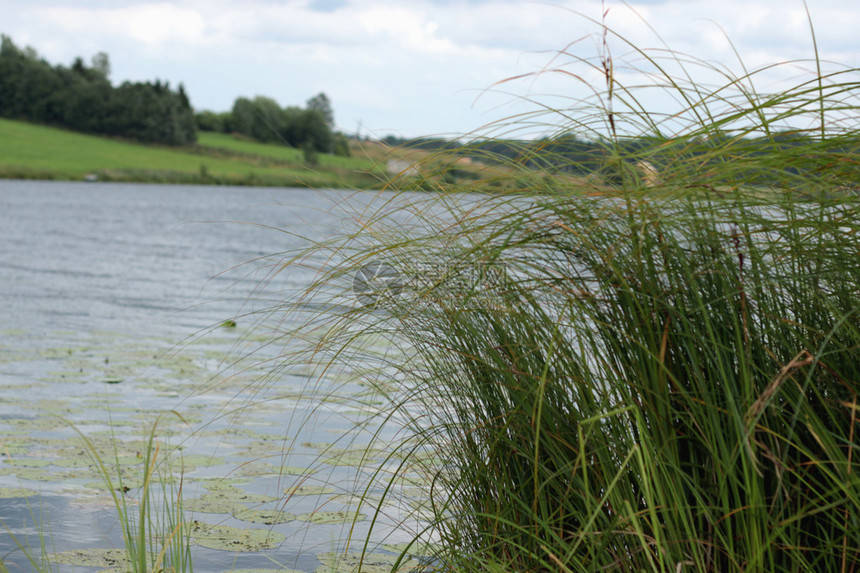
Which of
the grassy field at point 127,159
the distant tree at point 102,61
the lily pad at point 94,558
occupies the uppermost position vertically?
the distant tree at point 102,61

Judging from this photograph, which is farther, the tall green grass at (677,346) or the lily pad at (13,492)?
the lily pad at (13,492)

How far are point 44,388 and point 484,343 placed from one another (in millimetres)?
5526

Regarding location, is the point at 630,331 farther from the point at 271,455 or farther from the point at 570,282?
the point at 271,455

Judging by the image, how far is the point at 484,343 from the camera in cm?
232

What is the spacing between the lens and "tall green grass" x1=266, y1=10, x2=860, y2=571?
75.0 inches

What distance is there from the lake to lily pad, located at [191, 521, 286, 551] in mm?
12

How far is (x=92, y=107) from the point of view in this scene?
7512 cm

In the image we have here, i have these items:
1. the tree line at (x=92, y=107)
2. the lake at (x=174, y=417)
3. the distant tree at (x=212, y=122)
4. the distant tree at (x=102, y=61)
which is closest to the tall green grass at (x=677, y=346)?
the lake at (x=174, y=417)

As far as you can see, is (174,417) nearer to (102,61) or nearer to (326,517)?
(326,517)

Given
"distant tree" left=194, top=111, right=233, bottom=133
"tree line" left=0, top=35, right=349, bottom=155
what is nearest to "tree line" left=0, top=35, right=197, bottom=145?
"tree line" left=0, top=35, right=349, bottom=155

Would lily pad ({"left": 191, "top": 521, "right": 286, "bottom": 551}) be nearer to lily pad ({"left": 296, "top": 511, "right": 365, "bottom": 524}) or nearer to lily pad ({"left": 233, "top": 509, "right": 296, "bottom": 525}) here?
lily pad ({"left": 233, "top": 509, "right": 296, "bottom": 525})

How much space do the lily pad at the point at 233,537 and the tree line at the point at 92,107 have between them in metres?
74.3

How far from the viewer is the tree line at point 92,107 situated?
245 ft

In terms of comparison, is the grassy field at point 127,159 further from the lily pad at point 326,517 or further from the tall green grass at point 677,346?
the tall green grass at point 677,346
